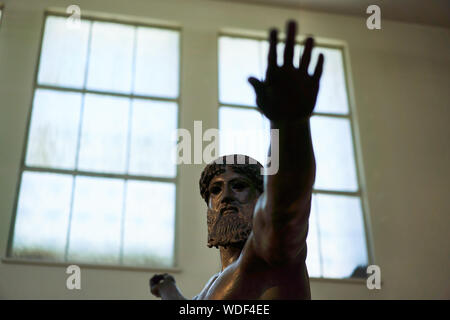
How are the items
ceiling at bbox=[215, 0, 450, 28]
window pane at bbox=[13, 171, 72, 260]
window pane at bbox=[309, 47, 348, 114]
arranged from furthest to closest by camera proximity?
1. ceiling at bbox=[215, 0, 450, 28]
2. window pane at bbox=[309, 47, 348, 114]
3. window pane at bbox=[13, 171, 72, 260]

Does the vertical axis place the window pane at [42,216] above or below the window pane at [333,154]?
below

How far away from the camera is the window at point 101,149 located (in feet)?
36.8

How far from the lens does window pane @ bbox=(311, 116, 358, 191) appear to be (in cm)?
1255

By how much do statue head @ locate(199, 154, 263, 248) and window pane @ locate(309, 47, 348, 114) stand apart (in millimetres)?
9992

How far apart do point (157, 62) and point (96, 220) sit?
3.14 m

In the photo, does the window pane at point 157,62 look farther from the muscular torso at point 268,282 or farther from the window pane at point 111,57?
the muscular torso at point 268,282

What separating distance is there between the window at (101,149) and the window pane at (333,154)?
236 centimetres

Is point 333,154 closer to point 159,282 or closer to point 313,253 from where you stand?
point 313,253

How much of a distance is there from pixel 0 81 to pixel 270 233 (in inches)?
417
